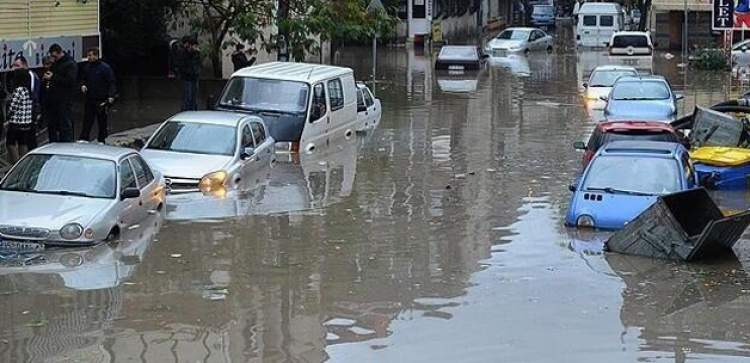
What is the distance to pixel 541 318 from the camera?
12.9m

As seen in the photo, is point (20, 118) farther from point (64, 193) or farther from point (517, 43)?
point (517, 43)

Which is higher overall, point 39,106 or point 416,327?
point 39,106

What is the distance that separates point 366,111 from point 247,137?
374 inches

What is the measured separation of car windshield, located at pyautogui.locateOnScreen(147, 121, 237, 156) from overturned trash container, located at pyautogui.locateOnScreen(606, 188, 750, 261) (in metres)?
7.36

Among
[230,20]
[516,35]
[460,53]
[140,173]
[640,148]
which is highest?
[230,20]

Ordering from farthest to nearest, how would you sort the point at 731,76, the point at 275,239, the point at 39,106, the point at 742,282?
the point at 731,76 → the point at 39,106 → the point at 275,239 → the point at 742,282

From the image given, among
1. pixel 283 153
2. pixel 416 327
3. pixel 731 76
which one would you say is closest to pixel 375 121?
pixel 283 153

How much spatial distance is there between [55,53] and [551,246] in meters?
9.51

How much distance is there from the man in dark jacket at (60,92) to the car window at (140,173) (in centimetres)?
481

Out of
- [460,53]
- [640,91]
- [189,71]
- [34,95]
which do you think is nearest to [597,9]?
[460,53]

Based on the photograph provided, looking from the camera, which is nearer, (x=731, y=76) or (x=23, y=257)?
(x=23, y=257)

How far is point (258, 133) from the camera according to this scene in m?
23.0

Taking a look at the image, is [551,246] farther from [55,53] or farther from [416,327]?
[55,53]

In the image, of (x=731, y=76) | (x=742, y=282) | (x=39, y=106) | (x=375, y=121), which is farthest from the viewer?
Answer: (x=731, y=76)
